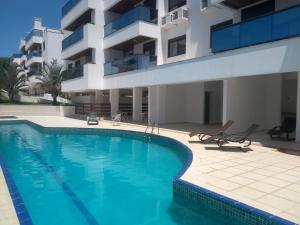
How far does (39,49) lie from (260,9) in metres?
46.3

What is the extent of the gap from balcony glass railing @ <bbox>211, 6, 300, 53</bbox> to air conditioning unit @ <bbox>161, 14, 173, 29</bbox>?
22.3ft

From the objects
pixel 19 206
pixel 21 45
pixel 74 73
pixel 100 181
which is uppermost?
pixel 21 45

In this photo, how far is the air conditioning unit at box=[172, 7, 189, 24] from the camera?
17.9m

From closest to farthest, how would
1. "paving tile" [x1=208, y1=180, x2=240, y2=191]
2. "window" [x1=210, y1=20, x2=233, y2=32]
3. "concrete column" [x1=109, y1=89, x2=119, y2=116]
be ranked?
"paving tile" [x1=208, y1=180, x2=240, y2=191] < "window" [x1=210, y1=20, x2=233, y2=32] < "concrete column" [x1=109, y1=89, x2=119, y2=116]

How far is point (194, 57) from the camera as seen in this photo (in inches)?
695

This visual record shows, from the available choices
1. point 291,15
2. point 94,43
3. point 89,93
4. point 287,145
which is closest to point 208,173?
point 287,145

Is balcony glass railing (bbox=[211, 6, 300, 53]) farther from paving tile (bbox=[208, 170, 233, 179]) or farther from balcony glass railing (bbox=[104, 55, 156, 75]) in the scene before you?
balcony glass railing (bbox=[104, 55, 156, 75])

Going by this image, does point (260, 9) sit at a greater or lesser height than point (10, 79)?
greater

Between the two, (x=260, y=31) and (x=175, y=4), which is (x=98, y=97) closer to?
(x=175, y=4)

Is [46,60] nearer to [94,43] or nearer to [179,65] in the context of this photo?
[94,43]

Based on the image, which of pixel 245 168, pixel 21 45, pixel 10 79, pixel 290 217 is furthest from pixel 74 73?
pixel 21 45

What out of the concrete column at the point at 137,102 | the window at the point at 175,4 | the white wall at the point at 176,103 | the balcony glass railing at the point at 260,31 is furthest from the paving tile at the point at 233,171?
the concrete column at the point at 137,102

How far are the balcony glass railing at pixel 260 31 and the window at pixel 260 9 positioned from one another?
8.82 feet

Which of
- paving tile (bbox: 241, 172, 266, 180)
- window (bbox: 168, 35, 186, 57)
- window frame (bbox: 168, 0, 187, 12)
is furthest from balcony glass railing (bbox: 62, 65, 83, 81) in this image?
paving tile (bbox: 241, 172, 266, 180)
